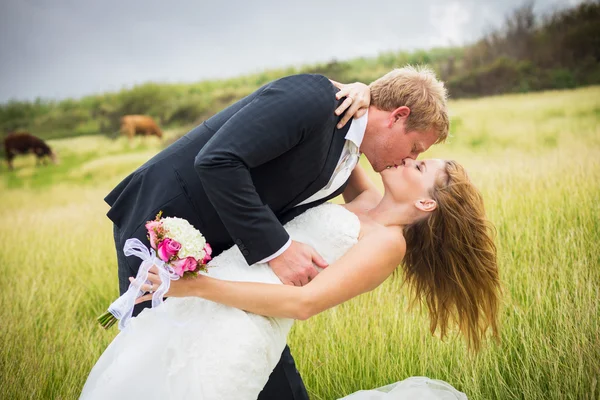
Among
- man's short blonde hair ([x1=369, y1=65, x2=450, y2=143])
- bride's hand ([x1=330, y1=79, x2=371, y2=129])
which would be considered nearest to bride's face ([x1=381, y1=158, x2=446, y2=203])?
man's short blonde hair ([x1=369, y1=65, x2=450, y2=143])

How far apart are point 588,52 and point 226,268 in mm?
10160

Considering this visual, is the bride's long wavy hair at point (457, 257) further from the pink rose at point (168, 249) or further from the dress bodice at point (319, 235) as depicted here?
the pink rose at point (168, 249)

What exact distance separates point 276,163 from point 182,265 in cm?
67

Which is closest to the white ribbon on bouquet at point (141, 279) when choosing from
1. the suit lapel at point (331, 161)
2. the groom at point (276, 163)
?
the groom at point (276, 163)

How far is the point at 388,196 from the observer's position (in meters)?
2.84

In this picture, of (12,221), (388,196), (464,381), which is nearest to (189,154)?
(388,196)

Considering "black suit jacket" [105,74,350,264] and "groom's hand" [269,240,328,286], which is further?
"groom's hand" [269,240,328,286]

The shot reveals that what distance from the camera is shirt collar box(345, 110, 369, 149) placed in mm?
2605

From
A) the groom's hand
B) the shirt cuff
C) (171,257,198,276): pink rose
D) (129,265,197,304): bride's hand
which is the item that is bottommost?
the groom's hand

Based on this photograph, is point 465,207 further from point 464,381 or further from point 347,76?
point 347,76

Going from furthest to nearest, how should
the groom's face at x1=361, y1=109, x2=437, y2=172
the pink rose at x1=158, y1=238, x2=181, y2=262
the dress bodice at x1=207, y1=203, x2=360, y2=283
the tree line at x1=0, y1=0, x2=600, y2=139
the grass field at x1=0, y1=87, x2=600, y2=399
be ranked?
1. the tree line at x1=0, y1=0, x2=600, y2=139
2. the grass field at x1=0, y1=87, x2=600, y2=399
3. the groom's face at x1=361, y1=109, x2=437, y2=172
4. the dress bodice at x1=207, y1=203, x2=360, y2=283
5. the pink rose at x1=158, y1=238, x2=181, y2=262

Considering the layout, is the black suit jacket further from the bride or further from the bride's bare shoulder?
the bride's bare shoulder

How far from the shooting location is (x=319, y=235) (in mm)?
2666

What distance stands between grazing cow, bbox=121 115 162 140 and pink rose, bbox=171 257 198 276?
10.2m
